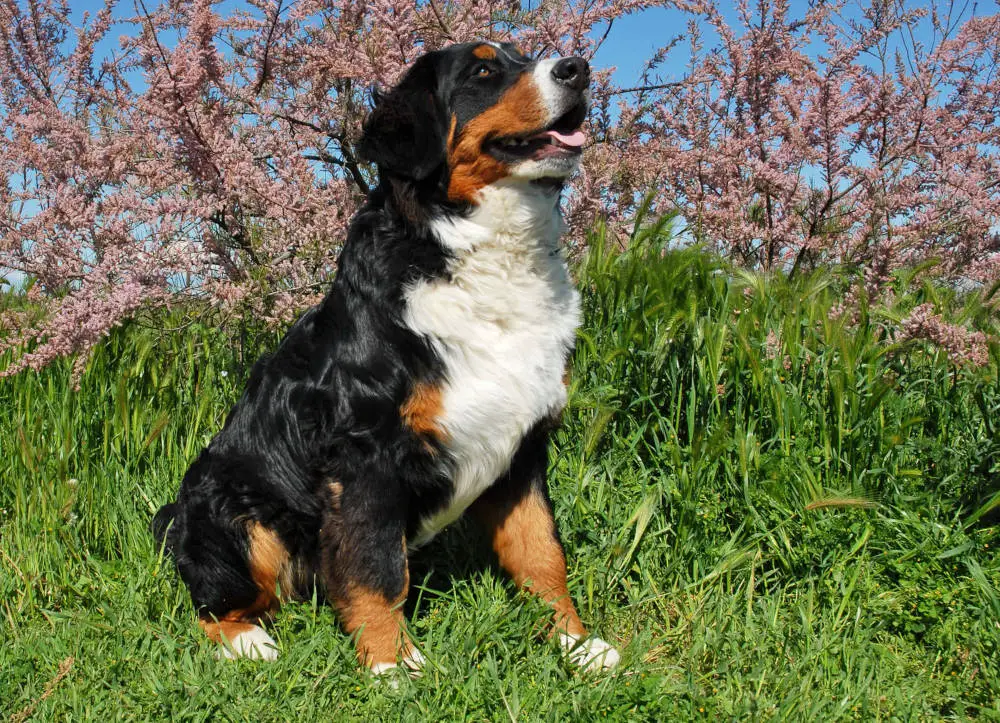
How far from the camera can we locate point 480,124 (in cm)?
265

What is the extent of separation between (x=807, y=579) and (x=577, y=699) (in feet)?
3.50

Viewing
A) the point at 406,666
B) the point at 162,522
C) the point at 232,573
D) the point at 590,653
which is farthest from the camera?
the point at 162,522

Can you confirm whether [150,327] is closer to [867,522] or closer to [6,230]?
[6,230]

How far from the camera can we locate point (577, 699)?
2.25 m

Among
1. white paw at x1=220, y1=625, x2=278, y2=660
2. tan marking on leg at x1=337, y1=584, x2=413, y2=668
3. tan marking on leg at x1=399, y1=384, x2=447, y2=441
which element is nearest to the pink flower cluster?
tan marking on leg at x1=399, y1=384, x2=447, y2=441

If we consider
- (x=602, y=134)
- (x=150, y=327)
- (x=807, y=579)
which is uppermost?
(x=602, y=134)

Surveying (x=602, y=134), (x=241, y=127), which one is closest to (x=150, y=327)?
(x=241, y=127)

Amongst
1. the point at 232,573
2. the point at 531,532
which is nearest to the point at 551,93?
the point at 531,532

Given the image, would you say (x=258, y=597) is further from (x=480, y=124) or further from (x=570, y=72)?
(x=570, y=72)

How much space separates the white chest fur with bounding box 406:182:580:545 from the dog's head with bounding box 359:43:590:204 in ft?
0.31

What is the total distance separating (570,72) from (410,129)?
56 cm

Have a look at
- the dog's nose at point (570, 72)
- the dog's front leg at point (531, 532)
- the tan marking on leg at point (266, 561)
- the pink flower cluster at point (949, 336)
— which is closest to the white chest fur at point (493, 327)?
the dog's front leg at point (531, 532)

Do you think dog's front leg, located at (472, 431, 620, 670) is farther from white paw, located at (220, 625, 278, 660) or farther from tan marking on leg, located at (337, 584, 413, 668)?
white paw, located at (220, 625, 278, 660)

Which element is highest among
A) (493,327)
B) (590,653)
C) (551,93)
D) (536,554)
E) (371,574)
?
(551,93)
